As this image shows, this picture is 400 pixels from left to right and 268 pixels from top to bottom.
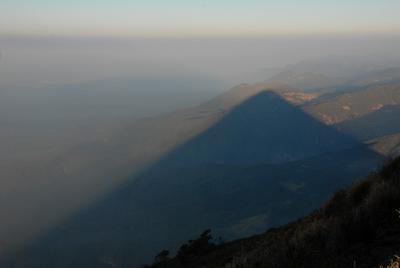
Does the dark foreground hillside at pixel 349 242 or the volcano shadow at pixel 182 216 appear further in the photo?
the volcano shadow at pixel 182 216

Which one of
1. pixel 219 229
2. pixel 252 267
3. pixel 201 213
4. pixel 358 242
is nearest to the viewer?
pixel 252 267

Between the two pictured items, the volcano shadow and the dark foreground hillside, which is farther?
the volcano shadow

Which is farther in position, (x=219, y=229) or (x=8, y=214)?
(x=8, y=214)

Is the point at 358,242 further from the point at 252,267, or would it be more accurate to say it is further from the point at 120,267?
the point at 120,267

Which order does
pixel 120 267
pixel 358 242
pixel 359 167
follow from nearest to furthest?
pixel 358 242 → pixel 120 267 → pixel 359 167

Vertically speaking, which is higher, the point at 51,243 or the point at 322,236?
the point at 322,236

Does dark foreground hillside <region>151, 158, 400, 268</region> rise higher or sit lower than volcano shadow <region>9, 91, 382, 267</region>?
higher

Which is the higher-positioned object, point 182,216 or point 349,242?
point 349,242

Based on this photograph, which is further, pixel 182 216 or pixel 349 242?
pixel 182 216

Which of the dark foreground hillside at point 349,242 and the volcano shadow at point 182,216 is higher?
the dark foreground hillside at point 349,242

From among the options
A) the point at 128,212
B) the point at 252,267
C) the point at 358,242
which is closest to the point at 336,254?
the point at 358,242
